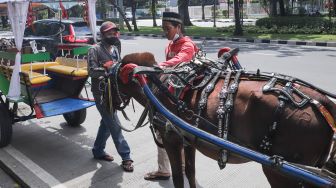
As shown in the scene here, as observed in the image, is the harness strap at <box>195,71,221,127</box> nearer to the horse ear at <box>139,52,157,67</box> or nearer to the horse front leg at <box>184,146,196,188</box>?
the horse ear at <box>139,52,157,67</box>

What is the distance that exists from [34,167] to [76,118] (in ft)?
5.08

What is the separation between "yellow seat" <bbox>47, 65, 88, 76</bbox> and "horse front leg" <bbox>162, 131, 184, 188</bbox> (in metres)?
2.45

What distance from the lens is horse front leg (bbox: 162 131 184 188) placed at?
3373 mm

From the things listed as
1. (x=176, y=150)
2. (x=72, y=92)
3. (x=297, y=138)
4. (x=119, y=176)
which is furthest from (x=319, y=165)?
(x=72, y=92)

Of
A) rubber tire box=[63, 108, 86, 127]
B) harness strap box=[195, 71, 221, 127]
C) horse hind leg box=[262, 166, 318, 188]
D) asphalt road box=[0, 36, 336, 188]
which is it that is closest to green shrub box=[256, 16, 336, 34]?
asphalt road box=[0, 36, 336, 188]

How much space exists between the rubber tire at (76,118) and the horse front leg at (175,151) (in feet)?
9.98

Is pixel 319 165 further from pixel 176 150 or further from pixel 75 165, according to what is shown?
pixel 75 165

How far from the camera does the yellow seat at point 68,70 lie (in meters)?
5.54

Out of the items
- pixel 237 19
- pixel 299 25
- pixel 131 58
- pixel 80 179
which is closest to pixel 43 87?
pixel 80 179

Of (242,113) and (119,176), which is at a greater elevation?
(242,113)

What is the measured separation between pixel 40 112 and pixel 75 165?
2.83ft

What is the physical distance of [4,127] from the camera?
17.7ft

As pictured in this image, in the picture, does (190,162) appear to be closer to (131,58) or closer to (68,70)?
(131,58)

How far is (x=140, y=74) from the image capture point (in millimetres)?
3080
